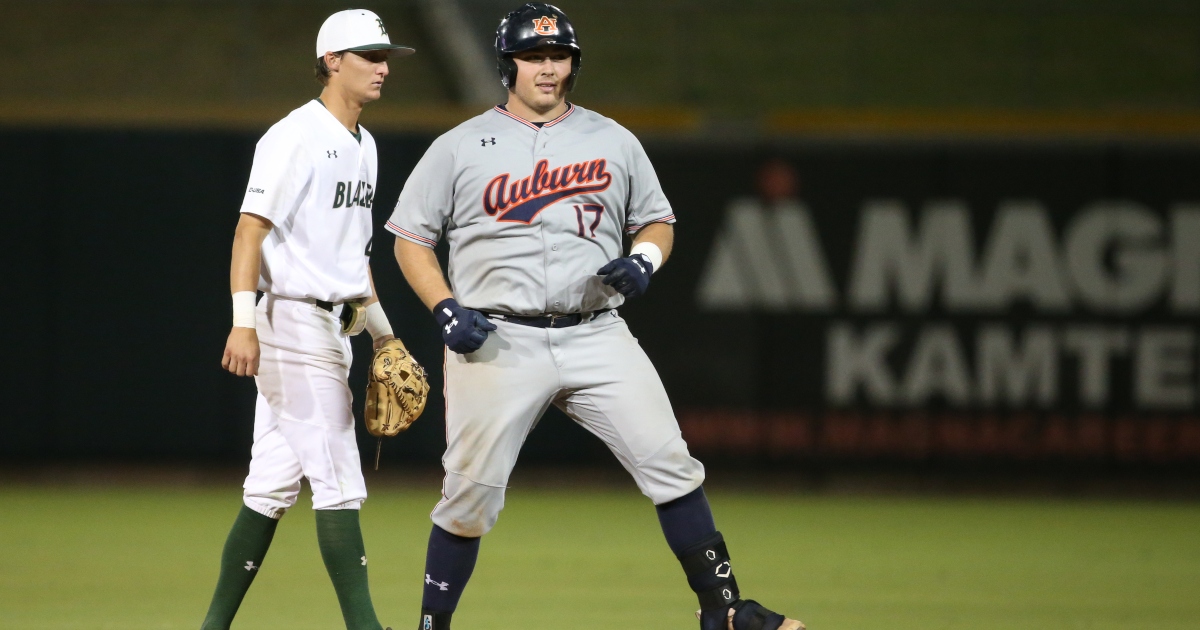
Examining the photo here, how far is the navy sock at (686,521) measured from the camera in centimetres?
485

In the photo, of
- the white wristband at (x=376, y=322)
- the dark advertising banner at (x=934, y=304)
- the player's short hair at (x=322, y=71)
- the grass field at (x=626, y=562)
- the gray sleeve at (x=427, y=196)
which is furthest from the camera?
the dark advertising banner at (x=934, y=304)

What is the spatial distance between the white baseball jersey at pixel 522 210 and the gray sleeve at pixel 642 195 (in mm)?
55

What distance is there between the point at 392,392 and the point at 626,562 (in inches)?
109

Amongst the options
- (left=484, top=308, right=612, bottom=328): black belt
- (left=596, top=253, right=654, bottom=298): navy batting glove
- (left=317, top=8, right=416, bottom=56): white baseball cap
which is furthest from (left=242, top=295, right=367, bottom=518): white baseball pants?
(left=596, top=253, right=654, bottom=298): navy batting glove

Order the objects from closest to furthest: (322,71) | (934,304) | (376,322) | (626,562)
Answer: (322,71) → (376,322) → (626,562) → (934,304)

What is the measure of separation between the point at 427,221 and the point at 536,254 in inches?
15.5

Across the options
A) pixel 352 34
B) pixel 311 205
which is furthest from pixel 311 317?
pixel 352 34

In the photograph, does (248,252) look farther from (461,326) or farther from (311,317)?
(461,326)

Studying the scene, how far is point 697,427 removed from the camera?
35.7 feet

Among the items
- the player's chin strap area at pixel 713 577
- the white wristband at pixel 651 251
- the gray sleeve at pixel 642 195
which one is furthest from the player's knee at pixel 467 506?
the gray sleeve at pixel 642 195

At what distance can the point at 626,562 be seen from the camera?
24.8 feet

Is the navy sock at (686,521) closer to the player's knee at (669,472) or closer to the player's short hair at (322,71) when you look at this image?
the player's knee at (669,472)

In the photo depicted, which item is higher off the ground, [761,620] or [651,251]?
[651,251]

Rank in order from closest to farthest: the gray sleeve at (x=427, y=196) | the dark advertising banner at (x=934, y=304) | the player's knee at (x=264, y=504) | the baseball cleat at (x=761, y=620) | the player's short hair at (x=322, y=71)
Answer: the baseball cleat at (x=761, y=620) < the gray sleeve at (x=427, y=196) < the player's knee at (x=264, y=504) < the player's short hair at (x=322, y=71) < the dark advertising banner at (x=934, y=304)
